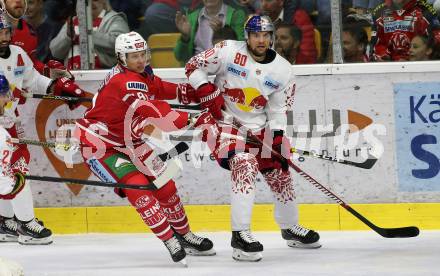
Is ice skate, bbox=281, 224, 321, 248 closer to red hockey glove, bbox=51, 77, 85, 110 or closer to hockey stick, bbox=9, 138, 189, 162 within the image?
hockey stick, bbox=9, 138, 189, 162

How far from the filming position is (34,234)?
23.5 feet

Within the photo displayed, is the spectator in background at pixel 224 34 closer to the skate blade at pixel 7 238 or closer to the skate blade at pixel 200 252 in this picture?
the skate blade at pixel 200 252

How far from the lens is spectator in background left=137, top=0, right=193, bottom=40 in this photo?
7496 millimetres

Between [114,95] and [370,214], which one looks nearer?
[114,95]

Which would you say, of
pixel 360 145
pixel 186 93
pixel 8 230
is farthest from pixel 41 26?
pixel 360 145

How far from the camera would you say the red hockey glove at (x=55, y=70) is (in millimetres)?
7477

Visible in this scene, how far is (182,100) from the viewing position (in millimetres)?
6676

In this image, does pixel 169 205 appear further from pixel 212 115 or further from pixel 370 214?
pixel 370 214

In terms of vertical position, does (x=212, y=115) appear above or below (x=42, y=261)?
above

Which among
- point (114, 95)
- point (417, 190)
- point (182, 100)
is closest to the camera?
point (114, 95)

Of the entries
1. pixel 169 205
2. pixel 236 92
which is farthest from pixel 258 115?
pixel 169 205

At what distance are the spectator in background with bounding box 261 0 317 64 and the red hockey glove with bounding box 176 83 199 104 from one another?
0.92 metres

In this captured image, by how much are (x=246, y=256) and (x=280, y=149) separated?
2.21ft

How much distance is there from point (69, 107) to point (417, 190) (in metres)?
2.19
